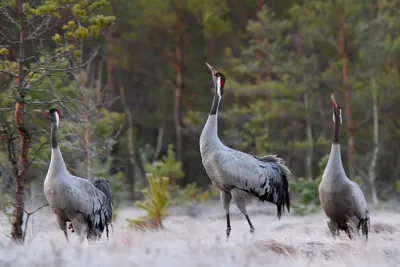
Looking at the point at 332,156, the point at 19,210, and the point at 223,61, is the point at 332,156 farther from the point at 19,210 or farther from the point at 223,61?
the point at 223,61

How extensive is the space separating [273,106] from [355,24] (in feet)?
12.0

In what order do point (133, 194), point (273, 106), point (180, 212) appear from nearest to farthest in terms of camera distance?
point (180, 212), point (273, 106), point (133, 194)

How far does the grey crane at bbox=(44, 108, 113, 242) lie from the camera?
8422 mm

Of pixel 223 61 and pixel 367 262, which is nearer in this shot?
pixel 367 262

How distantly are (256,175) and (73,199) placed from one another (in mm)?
2375

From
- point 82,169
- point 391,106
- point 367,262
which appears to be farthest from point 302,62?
point 367,262

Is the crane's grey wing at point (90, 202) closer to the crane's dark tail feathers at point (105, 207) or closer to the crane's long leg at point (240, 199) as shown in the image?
the crane's dark tail feathers at point (105, 207)

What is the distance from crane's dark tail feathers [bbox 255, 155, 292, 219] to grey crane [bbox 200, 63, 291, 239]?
0.01 metres

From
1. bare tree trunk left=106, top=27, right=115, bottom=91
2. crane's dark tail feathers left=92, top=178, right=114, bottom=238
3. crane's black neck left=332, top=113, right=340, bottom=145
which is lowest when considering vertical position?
crane's dark tail feathers left=92, top=178, right=114, bottom=238

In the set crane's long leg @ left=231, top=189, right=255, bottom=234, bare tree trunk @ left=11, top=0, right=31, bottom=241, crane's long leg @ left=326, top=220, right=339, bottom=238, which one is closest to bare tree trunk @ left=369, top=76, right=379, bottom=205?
crane's long leg @ left=326, top=220, right=339, bottom=238

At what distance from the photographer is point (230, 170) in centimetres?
909

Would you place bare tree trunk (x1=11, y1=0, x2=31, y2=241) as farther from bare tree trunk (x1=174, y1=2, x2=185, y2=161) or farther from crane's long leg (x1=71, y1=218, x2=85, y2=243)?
bare tree trunk (x1=174, y1=2, x2=185, y2=161)

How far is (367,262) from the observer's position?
→ 22.2ft

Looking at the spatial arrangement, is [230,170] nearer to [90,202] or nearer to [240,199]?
[240,199]
